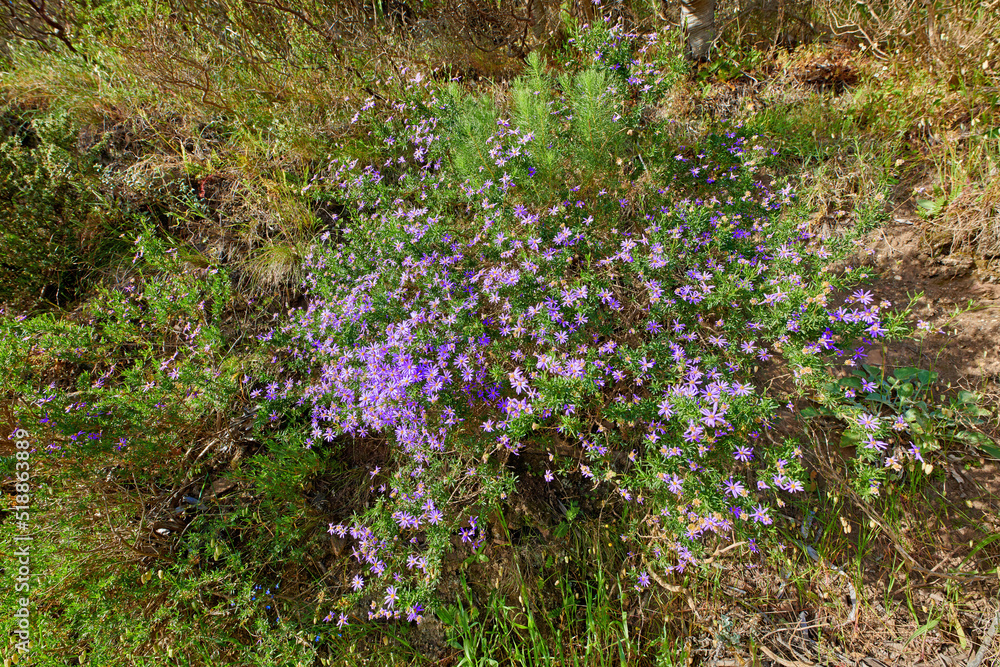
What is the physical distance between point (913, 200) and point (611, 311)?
233 centimetres

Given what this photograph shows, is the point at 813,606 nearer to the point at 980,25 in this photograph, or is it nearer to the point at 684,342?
the point at 684,342

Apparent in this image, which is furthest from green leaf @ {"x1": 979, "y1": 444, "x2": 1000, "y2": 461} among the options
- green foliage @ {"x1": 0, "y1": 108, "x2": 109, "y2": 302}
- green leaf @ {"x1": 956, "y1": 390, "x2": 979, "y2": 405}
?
green foliage @ {"x1": 0, "y1": 108, "x2": 109, "y2": 302}

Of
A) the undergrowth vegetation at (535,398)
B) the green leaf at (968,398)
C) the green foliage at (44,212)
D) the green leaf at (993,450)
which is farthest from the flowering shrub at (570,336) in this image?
the green foliage at (44,212)

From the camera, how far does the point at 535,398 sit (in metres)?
2.02

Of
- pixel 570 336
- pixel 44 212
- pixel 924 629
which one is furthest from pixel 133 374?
pixel 924 629

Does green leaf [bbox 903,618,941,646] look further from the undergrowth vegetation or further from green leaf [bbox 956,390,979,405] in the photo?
green leaf [bbox 956,390,979,405]

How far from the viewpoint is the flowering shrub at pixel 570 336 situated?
6.28 ft

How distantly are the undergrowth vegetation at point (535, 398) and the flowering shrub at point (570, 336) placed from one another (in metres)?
0.02

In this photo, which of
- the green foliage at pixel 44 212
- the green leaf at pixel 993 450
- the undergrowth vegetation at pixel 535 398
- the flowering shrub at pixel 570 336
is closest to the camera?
the flowering shrub at pixel 570 336

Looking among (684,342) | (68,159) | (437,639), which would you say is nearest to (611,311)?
(684,342)

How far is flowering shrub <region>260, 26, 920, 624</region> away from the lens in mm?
1913

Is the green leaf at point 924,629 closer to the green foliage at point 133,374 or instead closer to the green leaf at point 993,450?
the green leaf at point 993,450

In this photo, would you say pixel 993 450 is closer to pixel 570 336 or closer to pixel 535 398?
pixel 570 336

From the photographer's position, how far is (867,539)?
7.25 ft
